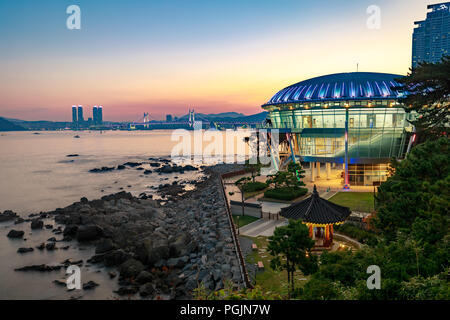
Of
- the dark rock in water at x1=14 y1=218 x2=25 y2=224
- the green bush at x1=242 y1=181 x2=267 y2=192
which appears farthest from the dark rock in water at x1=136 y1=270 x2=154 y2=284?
the dark rock in water at x1=14 y1=218 x2=25 y2=224

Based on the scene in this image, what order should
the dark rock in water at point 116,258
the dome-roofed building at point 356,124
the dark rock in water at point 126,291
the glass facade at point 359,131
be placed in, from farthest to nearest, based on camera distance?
the glass facade at point 359,131 < the dome-roofed building at point 356,124 < the dark rock in water at point 116,258 < the dark rock in water at point 126,291

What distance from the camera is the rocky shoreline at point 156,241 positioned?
23.8 meters

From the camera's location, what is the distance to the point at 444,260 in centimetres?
1120

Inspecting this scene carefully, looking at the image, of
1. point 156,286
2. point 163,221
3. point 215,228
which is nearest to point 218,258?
point 156,286

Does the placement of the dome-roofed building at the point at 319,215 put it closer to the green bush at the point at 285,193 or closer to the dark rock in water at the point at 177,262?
the dark rock in water at the point at 177,262

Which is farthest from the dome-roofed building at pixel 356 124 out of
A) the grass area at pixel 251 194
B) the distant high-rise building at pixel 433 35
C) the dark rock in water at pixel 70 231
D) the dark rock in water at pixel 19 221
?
the distant high-rise building at pixel 433 35

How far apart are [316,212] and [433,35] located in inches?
8274

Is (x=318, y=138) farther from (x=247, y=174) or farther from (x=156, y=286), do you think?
(x=156, y=286)

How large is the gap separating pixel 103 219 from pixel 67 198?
79.4ft

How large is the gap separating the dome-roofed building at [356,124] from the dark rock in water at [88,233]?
33085mm

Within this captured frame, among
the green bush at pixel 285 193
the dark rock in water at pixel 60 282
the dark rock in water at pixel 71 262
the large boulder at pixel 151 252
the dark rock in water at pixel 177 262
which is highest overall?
the green bush at pixel 285 193

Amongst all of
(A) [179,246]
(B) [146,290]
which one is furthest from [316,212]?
(B) [146,290]

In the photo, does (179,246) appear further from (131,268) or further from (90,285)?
(90,285)

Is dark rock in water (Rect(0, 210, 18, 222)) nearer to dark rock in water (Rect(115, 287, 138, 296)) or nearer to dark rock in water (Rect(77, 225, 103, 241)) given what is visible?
dark rock in water (Rect(77, 225, 103, 241))
